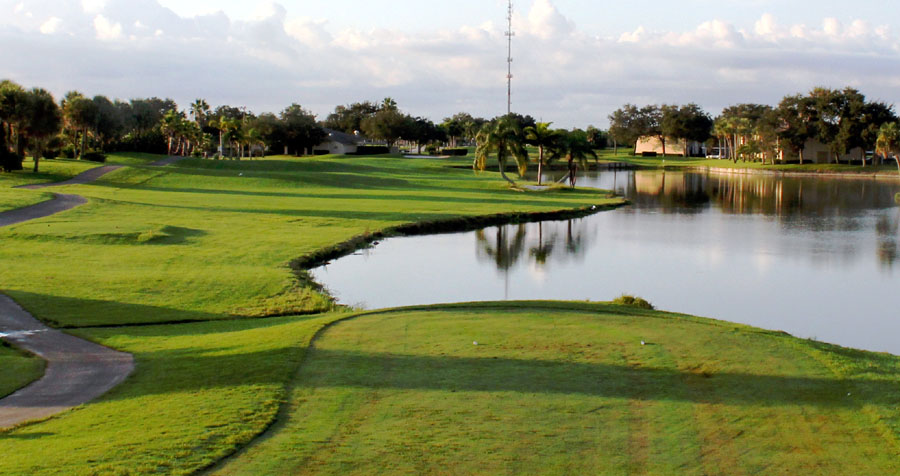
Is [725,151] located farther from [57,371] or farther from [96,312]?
[57,371]

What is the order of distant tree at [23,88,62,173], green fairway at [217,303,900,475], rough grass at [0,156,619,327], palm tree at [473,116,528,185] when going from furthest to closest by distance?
palm tree at [473,116,528,185] → distant tree at [23,88,62,173] → rough grass at [0,156,619,327] → green fairway at [217,303,900,475]

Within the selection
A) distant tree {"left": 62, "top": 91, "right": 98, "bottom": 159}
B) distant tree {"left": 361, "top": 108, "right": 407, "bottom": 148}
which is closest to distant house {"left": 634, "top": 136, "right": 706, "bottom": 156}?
distant tree {"left": 361, "top": 108, "right": 407, "bottom": 148}

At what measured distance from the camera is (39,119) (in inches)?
2473

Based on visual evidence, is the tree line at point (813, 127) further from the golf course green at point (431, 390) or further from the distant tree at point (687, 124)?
the golf course green at point (431, 390)

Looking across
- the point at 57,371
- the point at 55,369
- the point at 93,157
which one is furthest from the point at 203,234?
the point at 93,157

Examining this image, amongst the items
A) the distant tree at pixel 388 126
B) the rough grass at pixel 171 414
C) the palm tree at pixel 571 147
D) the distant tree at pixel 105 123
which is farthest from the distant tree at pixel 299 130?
the rough grass at pixel 171 414

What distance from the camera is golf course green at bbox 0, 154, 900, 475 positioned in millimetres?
9812

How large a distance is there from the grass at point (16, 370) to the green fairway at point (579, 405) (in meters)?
4.44

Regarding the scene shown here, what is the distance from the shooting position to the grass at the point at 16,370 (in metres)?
12.9

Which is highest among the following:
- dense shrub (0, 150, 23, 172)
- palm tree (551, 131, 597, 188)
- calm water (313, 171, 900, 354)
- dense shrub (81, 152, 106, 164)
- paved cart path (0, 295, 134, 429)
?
palm tree (551, 131, 597, 188)

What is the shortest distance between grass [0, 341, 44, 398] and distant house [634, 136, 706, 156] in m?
172

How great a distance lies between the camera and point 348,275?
30.8 meters

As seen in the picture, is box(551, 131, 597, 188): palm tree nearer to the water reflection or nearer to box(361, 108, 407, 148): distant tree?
the water reflection

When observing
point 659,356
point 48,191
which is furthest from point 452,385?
point 48,191
